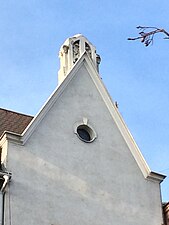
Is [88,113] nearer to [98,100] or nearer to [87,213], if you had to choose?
[98,100]

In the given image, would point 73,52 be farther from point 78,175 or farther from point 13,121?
point 78,175

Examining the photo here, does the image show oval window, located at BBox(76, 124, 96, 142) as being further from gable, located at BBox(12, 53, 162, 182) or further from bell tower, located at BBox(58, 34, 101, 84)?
bell tower, located at BBox(58, 34, 101, 84)

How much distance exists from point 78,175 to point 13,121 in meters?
4.48

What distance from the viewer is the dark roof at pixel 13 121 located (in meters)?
19.8

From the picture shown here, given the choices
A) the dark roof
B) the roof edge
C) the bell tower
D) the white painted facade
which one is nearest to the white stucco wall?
the white painted facade

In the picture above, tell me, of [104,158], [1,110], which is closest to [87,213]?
[104,158]

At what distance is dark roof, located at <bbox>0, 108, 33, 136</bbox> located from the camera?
65.1 ft

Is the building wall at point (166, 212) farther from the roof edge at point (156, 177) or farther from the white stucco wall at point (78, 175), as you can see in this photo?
the roof edge at point (156, 177)

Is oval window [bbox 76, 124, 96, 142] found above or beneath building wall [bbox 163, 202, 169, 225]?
above

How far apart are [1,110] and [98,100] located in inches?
170

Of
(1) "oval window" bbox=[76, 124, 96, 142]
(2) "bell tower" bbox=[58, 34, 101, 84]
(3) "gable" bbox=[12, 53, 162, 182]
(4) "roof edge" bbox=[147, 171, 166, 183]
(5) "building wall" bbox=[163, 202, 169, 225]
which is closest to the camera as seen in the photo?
(1) "oval window" bbox=[76, 124, 96, 142]

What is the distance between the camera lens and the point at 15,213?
15617 mm

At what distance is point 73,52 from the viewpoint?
21.3 metres

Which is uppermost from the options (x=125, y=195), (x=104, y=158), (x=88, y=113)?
(x=88, y=113)
